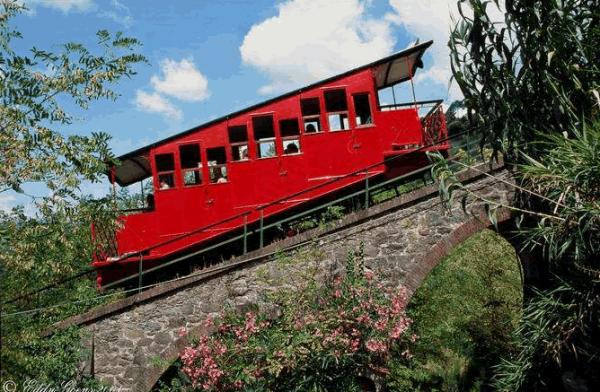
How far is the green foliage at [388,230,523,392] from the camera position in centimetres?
1208

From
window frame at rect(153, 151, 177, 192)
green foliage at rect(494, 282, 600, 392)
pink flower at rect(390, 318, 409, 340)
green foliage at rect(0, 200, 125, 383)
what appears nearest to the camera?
green foliage at rect(0, 200, 125, 383)

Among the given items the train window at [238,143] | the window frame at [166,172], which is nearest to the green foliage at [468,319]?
the train window at [238,143]

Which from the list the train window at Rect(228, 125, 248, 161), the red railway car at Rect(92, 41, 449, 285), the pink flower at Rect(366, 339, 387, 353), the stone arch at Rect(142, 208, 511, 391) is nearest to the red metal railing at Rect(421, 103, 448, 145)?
the red railway car at Rect(92, 41, 449, 285)

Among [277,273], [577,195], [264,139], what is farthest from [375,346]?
[264,139]

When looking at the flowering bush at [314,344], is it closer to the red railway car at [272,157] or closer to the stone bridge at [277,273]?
the stone bridge at [277,273]

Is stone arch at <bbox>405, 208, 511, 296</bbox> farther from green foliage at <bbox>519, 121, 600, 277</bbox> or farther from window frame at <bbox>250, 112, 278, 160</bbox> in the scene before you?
window frame at <bbox>250, 112, 278, 160</bbox>

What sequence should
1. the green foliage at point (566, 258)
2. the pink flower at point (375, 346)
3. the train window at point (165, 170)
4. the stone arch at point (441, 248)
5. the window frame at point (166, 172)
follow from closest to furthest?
1. the green foliage at point (566, 258)
2. the pink flower at point (375, 346)
3. the stone arch at point (441, 248)
4. the window frame at point (166, 172)
5. the train window at point (165, 170)

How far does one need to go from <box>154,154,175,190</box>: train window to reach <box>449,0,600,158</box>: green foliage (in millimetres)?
6801

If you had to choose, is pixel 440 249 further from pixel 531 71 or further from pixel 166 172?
pixel 166 172

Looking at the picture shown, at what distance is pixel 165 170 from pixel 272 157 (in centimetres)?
252

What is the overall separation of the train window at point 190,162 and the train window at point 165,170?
0.27 m

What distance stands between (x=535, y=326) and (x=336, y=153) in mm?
5918

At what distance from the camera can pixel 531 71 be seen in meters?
7.76

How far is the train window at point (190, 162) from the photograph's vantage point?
12422 mm
